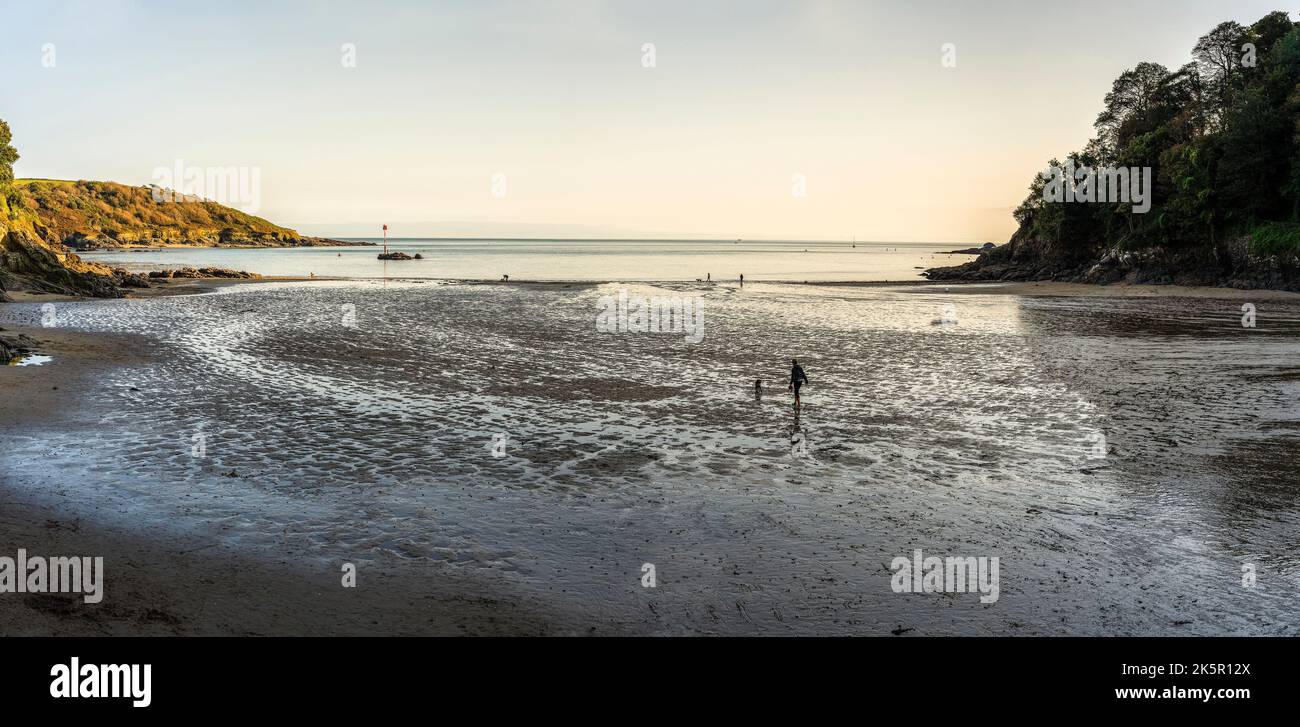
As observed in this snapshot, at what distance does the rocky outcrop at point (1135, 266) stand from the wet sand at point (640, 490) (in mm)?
41411

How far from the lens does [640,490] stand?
1334 cm

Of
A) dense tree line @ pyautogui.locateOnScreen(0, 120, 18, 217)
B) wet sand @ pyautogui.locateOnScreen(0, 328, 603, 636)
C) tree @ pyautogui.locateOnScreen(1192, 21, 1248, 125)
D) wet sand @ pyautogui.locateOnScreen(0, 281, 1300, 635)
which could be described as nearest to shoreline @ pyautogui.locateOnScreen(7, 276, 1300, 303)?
dense tree line @ pyautogui.locateOnScreen(0, 120, 18, 217)

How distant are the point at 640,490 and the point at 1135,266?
79.0 m

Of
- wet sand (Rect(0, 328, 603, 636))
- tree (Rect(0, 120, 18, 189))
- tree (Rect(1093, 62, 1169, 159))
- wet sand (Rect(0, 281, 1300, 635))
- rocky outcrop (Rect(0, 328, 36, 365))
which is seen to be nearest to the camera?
wet sand (Rect(0, 328, 603, 636))

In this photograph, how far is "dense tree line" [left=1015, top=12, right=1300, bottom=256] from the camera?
61844 millimetres

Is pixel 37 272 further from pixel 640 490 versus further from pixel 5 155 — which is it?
pixel 640 490

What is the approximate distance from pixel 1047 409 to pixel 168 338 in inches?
1417

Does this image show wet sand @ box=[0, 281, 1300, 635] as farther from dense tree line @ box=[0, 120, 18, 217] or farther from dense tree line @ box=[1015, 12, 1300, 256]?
dense tree line @ box=[1015, 12, 1300, 256]

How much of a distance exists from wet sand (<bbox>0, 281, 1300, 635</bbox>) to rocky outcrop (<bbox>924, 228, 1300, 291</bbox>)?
41.4m

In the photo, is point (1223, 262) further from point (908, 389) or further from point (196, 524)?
point (196, 524)

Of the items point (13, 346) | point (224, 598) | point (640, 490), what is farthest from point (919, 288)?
point (224, 598)

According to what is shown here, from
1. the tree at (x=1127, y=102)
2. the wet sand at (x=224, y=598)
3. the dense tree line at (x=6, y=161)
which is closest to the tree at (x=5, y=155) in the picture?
the dense tree line at (x=6, y=161)
